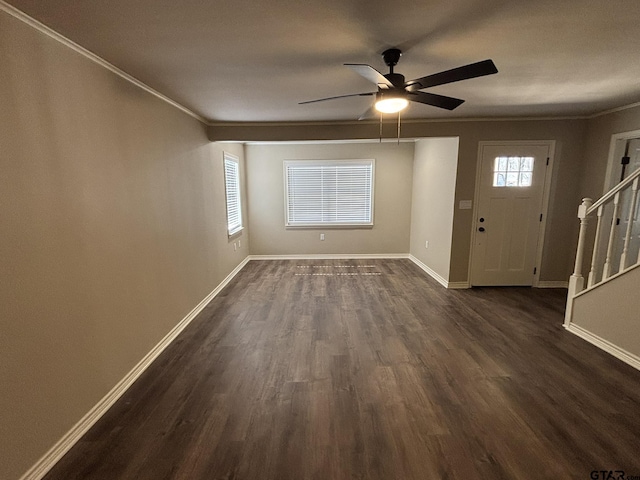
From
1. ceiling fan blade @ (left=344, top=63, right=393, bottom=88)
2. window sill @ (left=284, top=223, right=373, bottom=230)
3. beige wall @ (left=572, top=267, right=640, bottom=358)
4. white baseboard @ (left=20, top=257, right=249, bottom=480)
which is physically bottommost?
white baseboard @ (left=20, top=257, right=249, bottom=480)

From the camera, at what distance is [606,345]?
295cm

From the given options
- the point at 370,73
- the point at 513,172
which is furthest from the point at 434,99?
the point at 513,172

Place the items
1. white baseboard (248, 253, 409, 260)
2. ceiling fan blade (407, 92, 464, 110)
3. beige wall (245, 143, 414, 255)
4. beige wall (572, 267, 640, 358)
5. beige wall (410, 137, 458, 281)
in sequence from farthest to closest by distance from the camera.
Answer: white baseboard (248, 253, 409, 260) → beige wall (245, 143, 414, 255) → beige wall (410, 137, 458, 281) → beige wall (572, 267, 640, 358) → ceiling fan blade (407, 92, 464, 110)

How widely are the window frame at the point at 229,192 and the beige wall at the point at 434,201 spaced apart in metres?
3.40

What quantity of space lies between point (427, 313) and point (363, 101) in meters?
2.58

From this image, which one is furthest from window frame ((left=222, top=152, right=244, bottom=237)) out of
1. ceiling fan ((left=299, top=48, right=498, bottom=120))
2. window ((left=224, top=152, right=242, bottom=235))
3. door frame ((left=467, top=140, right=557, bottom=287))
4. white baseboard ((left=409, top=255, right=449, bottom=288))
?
door frame ((left=467, top=140, right=557, bottom=287))

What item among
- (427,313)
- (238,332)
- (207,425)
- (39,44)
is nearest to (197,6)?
(39,44)

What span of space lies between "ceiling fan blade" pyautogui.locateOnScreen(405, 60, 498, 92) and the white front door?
291 cm

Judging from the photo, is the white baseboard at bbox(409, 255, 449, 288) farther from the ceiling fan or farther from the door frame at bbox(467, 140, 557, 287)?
the ceiling fan

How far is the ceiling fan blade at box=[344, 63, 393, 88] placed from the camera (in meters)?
1.76

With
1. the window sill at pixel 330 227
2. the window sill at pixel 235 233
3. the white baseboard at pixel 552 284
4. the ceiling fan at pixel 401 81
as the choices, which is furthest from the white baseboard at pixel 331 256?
the ceiling fan at pixel 401 81

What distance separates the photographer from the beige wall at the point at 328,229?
6.29m

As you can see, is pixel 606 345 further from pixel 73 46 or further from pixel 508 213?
pixel 73 46

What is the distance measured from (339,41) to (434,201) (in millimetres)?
3870
